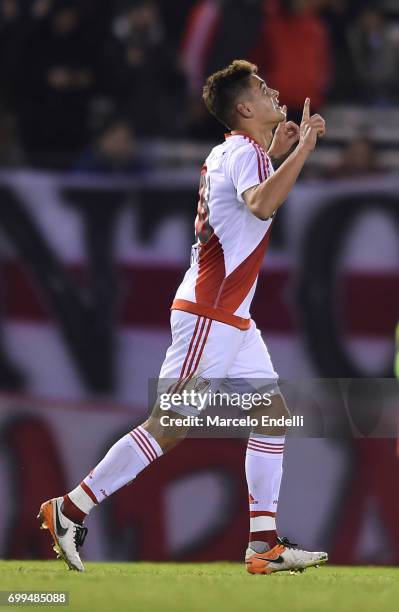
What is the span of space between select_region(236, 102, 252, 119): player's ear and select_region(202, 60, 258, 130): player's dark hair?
1.3 inches

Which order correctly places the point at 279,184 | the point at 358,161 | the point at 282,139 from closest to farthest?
the point at 279,184 < the point at 282,139 < the point at 358,161

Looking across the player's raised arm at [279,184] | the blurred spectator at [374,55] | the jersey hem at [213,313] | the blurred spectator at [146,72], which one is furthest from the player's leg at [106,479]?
the blurred spectator at [374,55]

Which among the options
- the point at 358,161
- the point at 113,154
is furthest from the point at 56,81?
the point at 358,161

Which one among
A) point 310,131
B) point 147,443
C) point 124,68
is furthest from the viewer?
point 124,68

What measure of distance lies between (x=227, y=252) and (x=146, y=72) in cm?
552

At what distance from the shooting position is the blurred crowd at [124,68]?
12383mm

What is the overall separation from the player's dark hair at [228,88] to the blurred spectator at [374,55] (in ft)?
19.3

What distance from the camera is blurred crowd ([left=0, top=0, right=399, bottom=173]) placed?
12.4 metres

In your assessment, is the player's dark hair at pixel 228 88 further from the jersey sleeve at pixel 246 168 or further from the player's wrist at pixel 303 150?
the player's wrist at pixel 303 150

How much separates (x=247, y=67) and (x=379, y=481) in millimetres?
4259

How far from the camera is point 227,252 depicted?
25.7 ft

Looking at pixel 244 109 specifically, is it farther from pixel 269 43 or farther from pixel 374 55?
Answer: pixel 374 55

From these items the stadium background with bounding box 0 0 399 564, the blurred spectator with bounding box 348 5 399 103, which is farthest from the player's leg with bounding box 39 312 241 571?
the blurred spectator with bounding box 348 5 399 103

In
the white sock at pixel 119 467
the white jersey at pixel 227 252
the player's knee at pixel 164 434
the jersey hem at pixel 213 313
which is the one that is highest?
the white jersey at pixel 227 252
